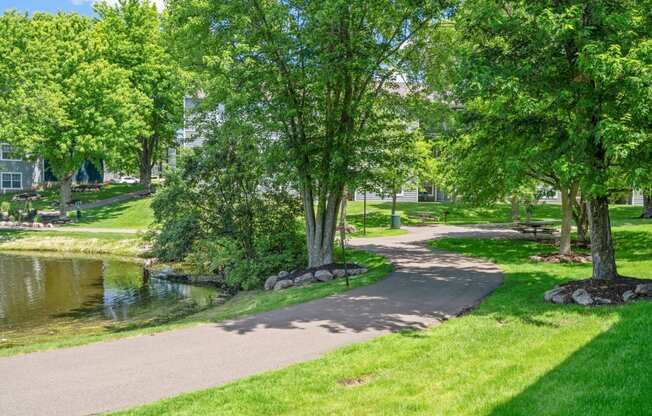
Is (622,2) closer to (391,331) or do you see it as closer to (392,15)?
(392,15)

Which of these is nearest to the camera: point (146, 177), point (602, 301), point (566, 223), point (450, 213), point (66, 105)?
point (602, 301)

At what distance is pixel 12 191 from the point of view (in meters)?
51.9

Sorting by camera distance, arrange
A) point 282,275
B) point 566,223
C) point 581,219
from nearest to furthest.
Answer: point 282,275 → point 566,223 → point 581,219

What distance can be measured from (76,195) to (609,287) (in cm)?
4590

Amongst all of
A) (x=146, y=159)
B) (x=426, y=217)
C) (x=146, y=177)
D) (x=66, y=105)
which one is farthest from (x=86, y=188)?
(x=426, y=217)

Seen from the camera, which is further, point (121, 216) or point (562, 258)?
point (121, 216)

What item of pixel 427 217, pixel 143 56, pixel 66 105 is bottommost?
pixel 427 217

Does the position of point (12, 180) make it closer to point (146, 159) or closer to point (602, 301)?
point (146, 159)

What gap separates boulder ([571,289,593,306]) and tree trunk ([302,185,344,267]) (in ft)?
27.9

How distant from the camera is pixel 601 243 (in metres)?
12.2

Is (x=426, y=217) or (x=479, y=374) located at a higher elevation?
(x=426, y=217)

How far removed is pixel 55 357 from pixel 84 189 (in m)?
46.4

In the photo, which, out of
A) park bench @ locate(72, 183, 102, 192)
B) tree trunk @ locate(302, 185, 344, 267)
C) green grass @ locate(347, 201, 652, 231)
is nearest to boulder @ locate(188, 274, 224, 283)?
tree trunk @ locate(302, 185, 344, 267)

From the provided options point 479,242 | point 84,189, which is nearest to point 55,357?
point 479,242
